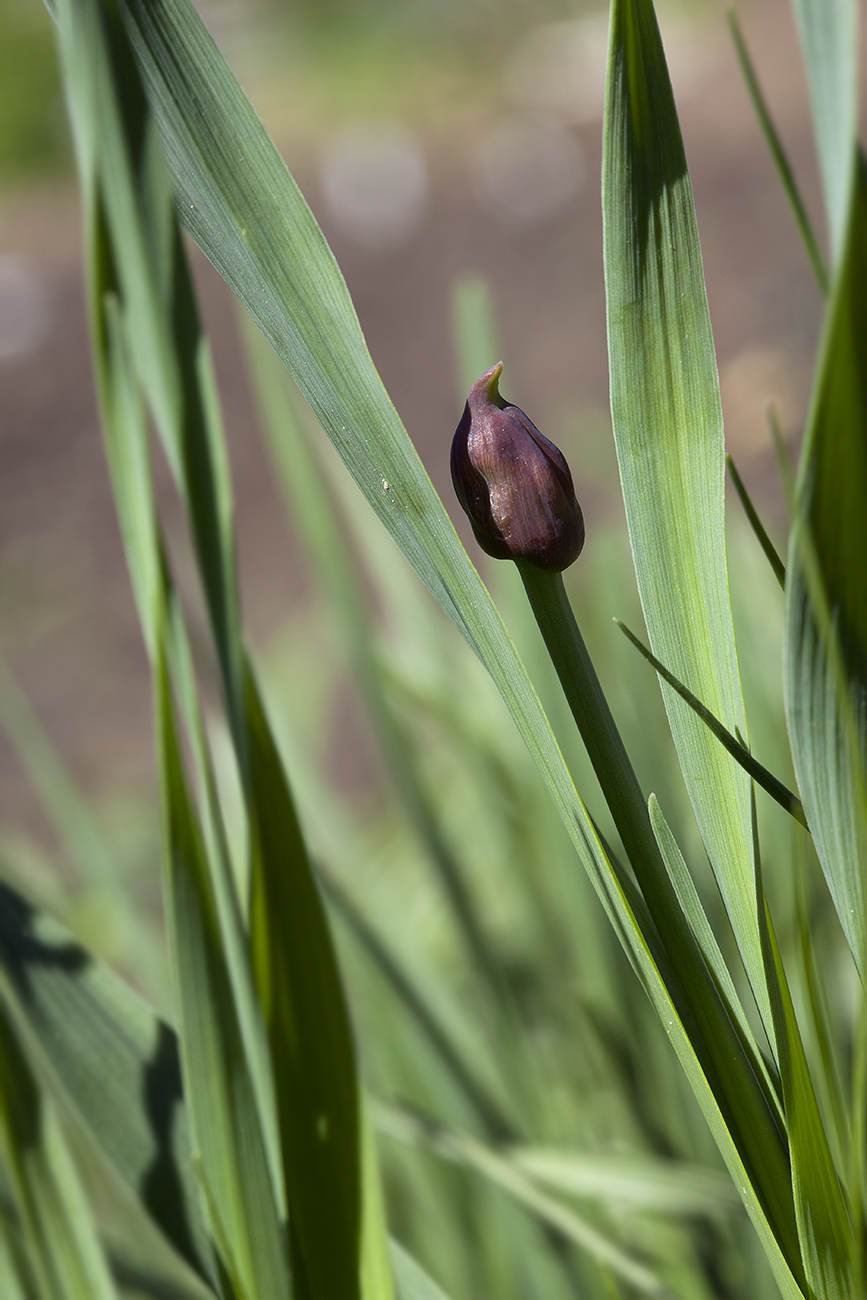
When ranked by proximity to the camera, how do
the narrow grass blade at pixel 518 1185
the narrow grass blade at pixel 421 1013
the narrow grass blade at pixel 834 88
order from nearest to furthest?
the narrow grass blade at pixel 834 88 → the narrow grass blade at pixel 518 1185 → the narrow grass blade at pixel 421 1013

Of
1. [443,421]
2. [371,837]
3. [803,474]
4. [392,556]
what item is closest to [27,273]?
[443,421]

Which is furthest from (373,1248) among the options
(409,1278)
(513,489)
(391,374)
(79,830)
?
(391,374)

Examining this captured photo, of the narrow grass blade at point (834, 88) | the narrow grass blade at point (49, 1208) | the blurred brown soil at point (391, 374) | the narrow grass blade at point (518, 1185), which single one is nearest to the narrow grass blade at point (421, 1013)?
the narrow grass blade at point (518, 1185)

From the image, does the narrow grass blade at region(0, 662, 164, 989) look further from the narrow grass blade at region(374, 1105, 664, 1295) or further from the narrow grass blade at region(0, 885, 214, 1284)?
the narrow grass blade at region(0, 885, 214, 1284)

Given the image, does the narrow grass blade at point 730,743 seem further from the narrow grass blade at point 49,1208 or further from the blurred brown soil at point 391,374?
the blurred brown soil at point 391,374

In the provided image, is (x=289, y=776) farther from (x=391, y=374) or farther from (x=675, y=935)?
(x=391, y=374)

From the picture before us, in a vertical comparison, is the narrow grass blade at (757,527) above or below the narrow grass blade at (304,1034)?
above

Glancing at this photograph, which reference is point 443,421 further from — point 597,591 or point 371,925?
point 371,925

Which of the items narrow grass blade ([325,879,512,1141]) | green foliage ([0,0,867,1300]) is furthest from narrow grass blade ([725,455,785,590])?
narrow grass blade ([325,879,512,1141])
